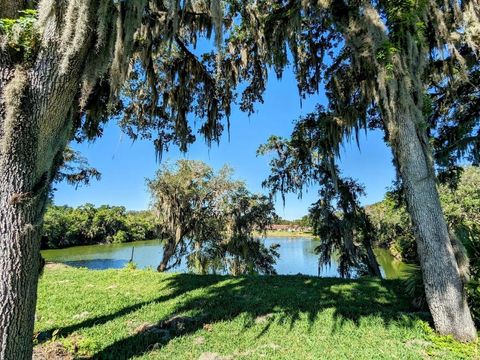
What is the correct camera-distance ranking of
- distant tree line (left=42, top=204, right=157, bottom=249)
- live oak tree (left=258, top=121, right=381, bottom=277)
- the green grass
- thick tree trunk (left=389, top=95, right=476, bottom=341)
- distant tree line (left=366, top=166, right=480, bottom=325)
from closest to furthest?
1. the green grass
2. thick tree trunk (left=389, top=95, right=476, bottom=341)
3. distant tree line (left=366, top=166, right=480, bottom=325)
4. live oak tree (left=258, top=121, right=381, bottom=277)
5. distant tree line (left=42, top=204, right=157, bottom=249)

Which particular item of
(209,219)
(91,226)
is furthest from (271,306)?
(91,226)

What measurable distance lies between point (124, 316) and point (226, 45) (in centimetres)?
604

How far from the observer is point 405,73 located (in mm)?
4660

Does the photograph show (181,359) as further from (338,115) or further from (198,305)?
(338,115)

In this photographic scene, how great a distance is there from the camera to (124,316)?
528cm

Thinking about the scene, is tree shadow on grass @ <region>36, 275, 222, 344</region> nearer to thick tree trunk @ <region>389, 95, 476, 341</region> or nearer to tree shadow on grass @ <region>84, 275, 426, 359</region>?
tree shadow on grass @ <region>84, 275, 426, 359</region>

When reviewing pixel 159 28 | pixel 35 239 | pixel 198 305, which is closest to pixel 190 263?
pixel 198 305

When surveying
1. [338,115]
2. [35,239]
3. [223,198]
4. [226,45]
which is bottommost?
[35,239]

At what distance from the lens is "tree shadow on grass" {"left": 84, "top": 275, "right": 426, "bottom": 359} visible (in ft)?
14.6

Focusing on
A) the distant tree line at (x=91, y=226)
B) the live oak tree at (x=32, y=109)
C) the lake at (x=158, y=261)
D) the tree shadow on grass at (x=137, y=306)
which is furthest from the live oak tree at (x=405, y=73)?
the distant tree line at (x=91, y=226)

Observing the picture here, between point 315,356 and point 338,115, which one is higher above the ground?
point 338,115

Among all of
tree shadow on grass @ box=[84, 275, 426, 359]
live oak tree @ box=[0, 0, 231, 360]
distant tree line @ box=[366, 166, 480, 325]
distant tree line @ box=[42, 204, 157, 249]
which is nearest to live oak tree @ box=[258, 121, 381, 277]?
distant tree line @ box=[366, 166, 480, 325]

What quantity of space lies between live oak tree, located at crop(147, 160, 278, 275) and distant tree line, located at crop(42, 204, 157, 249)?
113 feet

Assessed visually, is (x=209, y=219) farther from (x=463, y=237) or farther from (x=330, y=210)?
(x=463, y=237)
